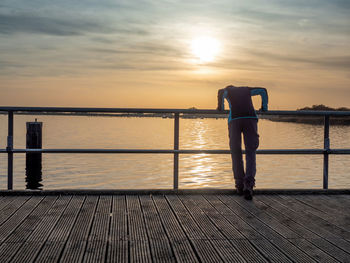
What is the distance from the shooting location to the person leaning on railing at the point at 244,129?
547 cm

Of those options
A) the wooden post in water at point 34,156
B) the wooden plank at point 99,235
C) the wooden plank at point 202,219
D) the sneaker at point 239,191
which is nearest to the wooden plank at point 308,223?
the sneaker at point 239,191

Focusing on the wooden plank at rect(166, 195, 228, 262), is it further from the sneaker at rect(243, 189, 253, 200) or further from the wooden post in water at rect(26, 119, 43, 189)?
the wooden post in water at rect(26, 119, 43, 189)

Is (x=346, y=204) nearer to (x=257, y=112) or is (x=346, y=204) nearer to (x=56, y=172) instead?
(x=257, y=112)

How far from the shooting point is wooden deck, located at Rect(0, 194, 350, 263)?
10.7 feet

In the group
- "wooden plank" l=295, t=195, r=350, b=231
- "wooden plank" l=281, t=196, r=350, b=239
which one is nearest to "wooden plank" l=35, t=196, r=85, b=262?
"wooden plank" l=281, t=196, r=350, b=239

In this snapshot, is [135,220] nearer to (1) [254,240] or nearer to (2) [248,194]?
(1) [254,240]

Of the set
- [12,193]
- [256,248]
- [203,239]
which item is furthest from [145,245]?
[12,193]

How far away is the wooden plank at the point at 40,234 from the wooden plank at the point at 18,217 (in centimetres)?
20

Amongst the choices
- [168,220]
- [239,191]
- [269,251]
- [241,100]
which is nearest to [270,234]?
[269,251]

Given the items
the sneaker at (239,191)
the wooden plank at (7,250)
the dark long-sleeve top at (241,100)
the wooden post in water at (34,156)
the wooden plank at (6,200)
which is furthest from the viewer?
the wooden post in water at (34,156)

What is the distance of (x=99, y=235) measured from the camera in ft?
12.3

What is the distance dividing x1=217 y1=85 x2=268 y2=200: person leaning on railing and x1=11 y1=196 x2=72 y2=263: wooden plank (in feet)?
6.94

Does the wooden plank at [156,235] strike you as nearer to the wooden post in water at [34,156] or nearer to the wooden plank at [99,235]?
the wooden plank at [99,235]

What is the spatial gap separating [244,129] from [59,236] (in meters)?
2.73
